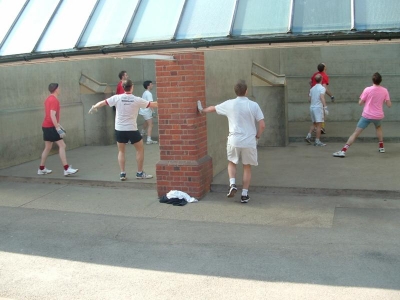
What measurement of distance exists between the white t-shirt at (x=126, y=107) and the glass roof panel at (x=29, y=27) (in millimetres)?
1796

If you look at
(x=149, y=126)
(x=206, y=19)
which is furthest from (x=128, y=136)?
(x=149, y=126)

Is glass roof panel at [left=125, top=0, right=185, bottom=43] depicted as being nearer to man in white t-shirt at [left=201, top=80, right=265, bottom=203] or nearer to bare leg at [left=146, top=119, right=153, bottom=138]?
man in white t-shirt at [left=201, top=80, right=265, bottom=203]

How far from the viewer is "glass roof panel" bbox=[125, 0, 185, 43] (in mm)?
6051

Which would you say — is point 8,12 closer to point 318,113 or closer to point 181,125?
point 181,125

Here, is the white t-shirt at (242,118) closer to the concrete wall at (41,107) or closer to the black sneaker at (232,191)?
the black sneaker at (232,191)

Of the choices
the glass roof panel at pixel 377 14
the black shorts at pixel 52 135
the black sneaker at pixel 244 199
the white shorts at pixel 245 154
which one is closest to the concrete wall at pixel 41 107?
the black shorts at pixel 52 135

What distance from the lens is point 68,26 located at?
673 cm

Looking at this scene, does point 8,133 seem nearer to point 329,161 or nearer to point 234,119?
point 234,119

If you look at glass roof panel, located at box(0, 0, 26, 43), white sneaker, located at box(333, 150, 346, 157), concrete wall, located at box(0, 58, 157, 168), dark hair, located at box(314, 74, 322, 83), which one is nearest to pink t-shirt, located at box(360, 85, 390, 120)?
white sneaker, located at box(333, 150, 346, 157)

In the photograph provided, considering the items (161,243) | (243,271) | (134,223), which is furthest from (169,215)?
(243,271)

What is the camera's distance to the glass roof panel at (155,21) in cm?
605

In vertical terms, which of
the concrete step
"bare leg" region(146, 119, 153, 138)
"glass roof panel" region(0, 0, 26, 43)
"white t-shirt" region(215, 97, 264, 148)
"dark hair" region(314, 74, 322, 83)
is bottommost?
the concrete step

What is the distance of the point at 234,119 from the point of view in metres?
7.13

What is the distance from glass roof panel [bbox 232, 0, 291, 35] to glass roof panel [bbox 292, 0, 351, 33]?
14cm
